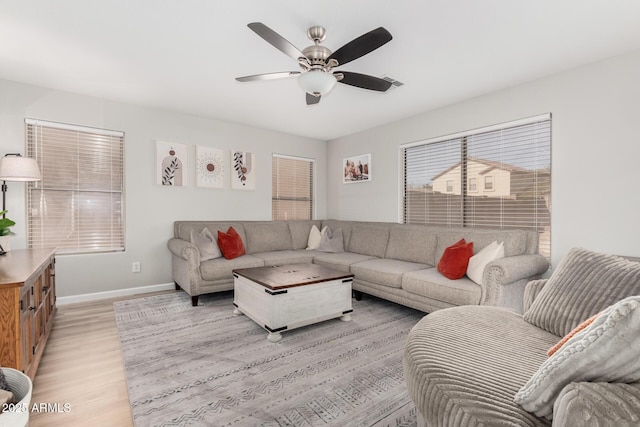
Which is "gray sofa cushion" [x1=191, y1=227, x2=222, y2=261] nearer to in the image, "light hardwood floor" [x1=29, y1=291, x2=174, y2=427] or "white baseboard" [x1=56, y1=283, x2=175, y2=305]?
"white baseboard" [x1=56, y1=283, x2=175, y2=305]

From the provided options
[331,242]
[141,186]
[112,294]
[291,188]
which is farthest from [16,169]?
[331,242]

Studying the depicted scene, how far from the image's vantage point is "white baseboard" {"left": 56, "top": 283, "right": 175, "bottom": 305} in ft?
11.3

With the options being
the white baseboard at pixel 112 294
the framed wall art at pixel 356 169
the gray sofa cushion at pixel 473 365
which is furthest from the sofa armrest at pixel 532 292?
the white baseboard at pixel 112 294

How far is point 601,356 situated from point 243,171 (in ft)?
14.7

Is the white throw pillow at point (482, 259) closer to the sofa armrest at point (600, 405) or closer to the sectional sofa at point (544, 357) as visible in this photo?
the sectional sofa at point (544, 357)

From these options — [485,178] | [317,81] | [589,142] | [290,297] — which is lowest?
[290,297]

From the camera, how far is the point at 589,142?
270cm

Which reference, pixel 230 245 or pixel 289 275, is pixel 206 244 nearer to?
pixel 230 245

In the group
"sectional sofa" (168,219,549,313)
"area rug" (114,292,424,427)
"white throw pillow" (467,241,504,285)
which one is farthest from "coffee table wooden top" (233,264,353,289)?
"white throw pillow" (467,241,504,285)

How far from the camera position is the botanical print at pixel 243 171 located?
15.1 ft

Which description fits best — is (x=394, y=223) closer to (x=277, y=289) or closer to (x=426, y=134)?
(x=426, y=134)

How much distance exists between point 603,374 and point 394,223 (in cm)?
355

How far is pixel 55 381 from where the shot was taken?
6.35ft

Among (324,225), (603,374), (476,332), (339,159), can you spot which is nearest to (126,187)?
(324,225)
